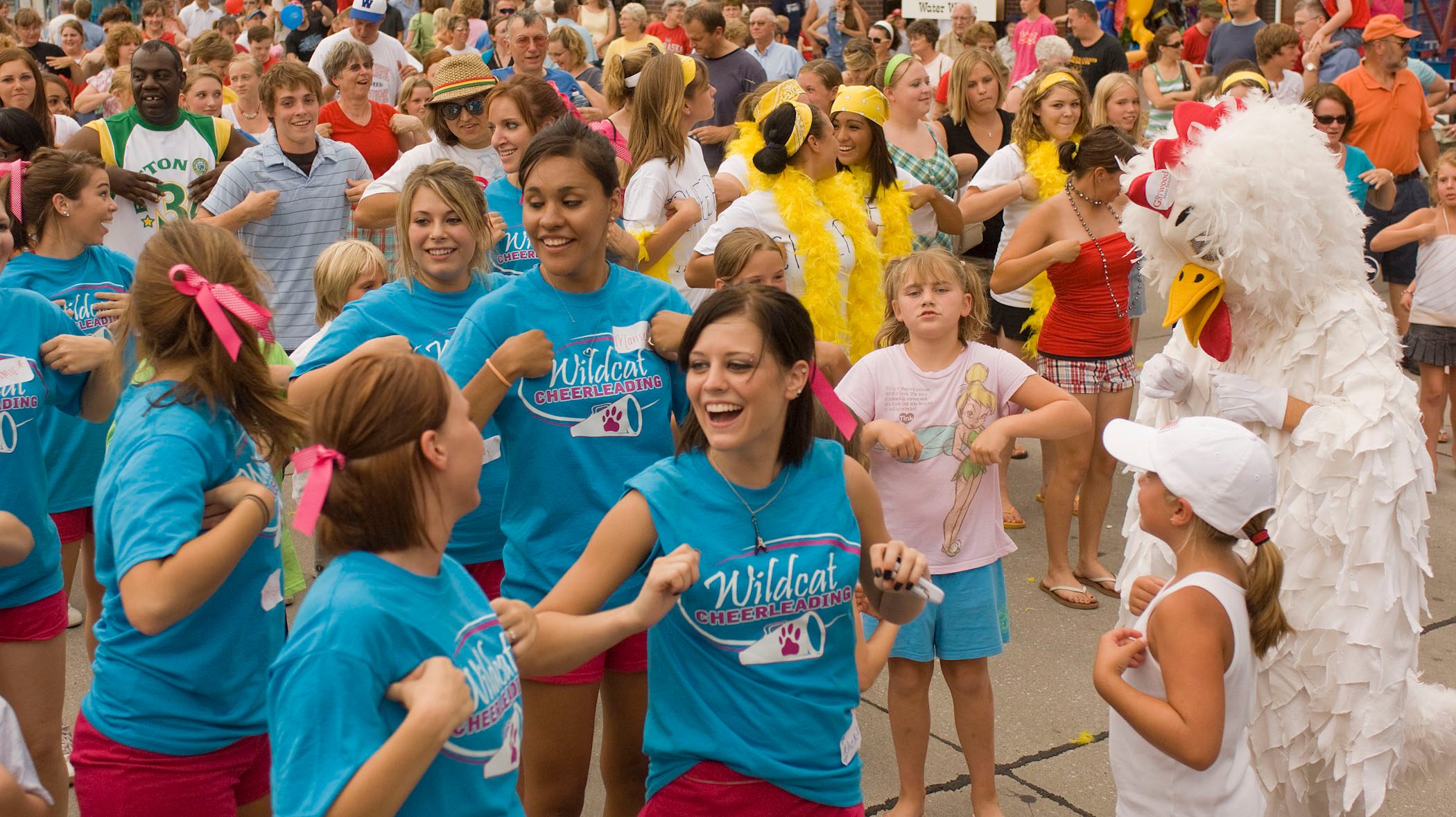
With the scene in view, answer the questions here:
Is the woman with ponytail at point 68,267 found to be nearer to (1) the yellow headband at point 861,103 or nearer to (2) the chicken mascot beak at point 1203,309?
(1) the yellow headband at point 861,103

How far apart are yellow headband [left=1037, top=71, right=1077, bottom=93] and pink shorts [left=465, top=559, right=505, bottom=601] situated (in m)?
4.14

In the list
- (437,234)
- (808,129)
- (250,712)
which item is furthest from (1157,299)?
(250,712)

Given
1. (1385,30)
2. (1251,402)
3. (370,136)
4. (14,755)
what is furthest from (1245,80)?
(14,755)

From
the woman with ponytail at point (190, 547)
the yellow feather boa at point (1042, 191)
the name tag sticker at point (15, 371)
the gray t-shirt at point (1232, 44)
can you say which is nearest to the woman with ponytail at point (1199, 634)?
the woman with ponytail at point (190, 547)

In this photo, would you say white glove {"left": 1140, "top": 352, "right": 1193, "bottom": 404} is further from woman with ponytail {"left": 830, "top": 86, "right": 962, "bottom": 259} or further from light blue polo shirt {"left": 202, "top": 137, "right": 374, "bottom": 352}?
light blue polo shirt {"left": 202, "top": 137, "right": 374, "bottom": 352}

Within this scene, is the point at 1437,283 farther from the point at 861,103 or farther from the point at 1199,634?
the point at 1199,634

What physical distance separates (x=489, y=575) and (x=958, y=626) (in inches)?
49.5

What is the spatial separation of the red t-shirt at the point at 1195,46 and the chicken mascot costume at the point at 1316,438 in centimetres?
1024

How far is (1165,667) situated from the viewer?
2439mm

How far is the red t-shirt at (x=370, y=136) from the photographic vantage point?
22.7ft

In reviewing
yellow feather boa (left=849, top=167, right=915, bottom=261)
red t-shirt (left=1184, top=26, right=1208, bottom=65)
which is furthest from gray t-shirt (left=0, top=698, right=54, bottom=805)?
red t-shirt (left=1184, top=26, right=1208, bottom=65)

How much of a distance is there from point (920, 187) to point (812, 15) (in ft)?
33.5

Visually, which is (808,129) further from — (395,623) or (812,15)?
(812,15)

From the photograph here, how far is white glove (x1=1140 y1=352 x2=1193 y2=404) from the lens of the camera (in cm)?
355
